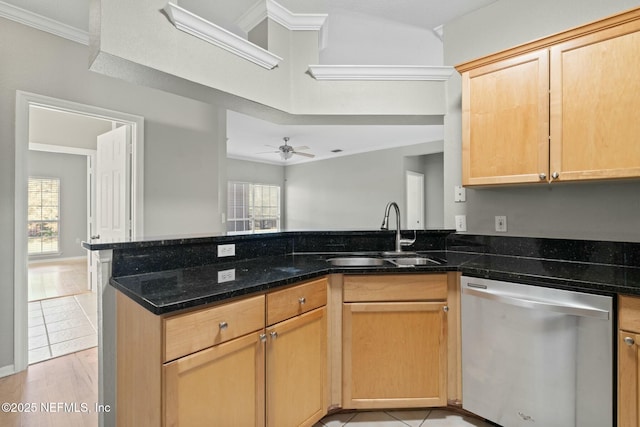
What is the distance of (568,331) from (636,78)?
1.27m

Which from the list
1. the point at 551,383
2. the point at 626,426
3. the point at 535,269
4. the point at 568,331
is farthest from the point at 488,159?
the point at 626,426

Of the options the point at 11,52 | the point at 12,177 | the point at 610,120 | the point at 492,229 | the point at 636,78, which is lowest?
the point at 492,229

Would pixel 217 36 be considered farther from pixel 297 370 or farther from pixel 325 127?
pixel 325 127

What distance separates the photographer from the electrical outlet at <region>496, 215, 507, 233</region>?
2.18m

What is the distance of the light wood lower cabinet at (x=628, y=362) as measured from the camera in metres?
1.28

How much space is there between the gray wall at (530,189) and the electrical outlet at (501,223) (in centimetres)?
2

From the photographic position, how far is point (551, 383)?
146cm

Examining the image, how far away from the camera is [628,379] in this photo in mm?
1294

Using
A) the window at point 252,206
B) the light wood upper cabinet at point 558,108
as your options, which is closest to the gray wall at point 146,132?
the light wood upper cabinet at point 558,108

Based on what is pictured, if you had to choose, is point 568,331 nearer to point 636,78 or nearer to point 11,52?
point 636,78

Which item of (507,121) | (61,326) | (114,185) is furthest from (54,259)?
(507,121)

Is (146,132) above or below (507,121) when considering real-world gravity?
above

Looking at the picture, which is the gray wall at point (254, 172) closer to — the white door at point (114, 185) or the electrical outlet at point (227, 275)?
the white door at point (114, 185)

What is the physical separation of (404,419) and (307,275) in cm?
109
